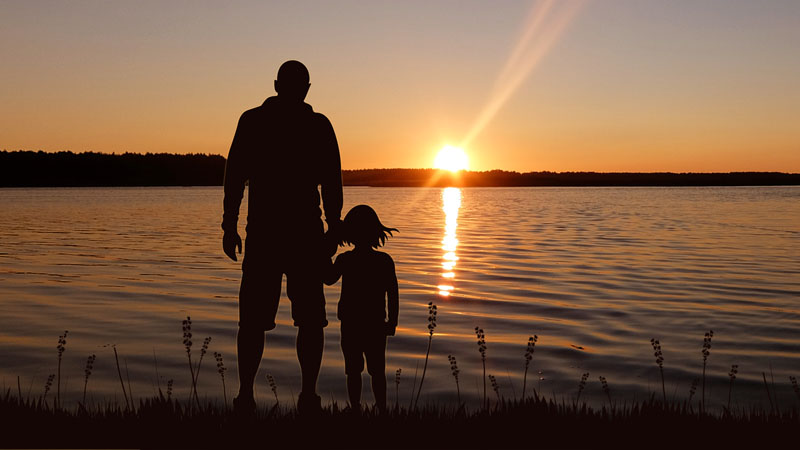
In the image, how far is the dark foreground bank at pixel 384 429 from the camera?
213 inches

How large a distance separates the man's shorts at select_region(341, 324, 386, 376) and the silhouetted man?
1.04 ft

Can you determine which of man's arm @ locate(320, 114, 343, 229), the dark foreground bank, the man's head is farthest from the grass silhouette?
the man's head

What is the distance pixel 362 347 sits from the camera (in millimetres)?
6234

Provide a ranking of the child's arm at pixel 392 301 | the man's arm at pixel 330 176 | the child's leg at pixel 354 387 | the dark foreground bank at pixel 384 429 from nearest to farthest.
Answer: the dark foreground bank at pixel 384 429 → the child's leg at pixel 354 387 → the child's arm at pixel 392 301 → the man's arm at pixel 330 176

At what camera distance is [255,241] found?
6.29 metres

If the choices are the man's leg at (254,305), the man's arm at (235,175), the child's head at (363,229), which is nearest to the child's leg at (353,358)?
the man's leg at (254,305)

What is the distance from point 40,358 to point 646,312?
9.87 meters

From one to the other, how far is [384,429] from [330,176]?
2.18 metres

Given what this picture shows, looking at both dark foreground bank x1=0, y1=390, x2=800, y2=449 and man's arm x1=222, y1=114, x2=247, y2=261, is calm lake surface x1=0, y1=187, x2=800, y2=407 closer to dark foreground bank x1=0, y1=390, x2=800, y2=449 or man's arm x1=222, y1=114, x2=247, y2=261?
dark foreground bank x1=0, y1=390, x2=800, y2=449

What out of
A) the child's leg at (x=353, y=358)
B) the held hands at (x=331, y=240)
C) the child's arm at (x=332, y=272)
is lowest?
the child's leg at (x=353, y=358)

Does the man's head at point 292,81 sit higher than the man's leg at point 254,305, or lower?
higher

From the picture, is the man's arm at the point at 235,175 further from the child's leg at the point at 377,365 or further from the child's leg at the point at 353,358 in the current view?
the child's leg at the point at 377,365

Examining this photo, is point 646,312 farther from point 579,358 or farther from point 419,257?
point 419,257

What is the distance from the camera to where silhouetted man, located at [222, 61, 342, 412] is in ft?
20.6
